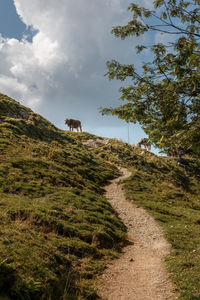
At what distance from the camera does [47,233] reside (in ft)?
28.0

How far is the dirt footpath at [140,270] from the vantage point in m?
6.04

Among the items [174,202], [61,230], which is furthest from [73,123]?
[61,230]

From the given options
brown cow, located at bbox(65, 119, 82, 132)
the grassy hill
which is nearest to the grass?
the grassy hill

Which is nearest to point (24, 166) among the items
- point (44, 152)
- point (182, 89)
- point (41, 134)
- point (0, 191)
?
point (0, 191)

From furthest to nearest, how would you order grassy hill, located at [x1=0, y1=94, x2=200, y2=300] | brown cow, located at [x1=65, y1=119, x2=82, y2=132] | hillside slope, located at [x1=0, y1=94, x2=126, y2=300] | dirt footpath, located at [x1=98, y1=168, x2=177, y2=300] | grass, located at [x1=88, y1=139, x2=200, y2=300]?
brown cow, located at [x1=65, y1=119, x2=82, y2=132]
grass, located at [x1=88, y1=139, x2=200, y2=300]
dirt footpath, located at [x1=98, y1=168, x2=177, y2=300]
grassy hill, located at [x1=0, y1=94, x2=200, y2=300]
hillside slope, located at [x1=0, y1=94, x2=126, y2=300]

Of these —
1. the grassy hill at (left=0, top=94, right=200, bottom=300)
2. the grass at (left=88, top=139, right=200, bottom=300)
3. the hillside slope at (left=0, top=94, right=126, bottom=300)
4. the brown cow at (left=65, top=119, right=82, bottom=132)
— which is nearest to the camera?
the hillside slope at (left=0, top=94, right=126, bottom=300)

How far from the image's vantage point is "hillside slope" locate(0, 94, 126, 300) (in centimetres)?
518

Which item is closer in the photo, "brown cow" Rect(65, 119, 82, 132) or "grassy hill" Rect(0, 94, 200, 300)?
"grassy hill" Rect(0, 94, 200, 300)

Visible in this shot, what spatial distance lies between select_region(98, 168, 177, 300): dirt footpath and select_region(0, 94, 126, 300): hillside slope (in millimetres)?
601

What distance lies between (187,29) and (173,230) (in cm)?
1122

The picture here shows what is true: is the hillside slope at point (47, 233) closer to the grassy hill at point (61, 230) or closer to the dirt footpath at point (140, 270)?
the grassy hill at point (61, 230)

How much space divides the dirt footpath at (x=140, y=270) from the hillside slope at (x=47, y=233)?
0.60m

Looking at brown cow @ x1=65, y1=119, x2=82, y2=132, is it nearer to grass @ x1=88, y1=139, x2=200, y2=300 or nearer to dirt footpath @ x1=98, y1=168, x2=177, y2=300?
grass @ x1=88, y1=139, x2=200, y2=300

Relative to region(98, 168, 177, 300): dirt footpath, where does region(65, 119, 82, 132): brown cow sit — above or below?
above
